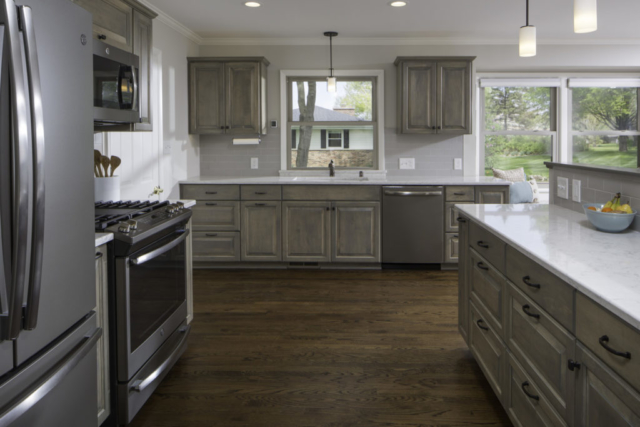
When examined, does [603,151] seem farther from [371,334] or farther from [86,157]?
[86,157]

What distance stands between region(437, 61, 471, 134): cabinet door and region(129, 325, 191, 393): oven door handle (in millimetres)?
3486

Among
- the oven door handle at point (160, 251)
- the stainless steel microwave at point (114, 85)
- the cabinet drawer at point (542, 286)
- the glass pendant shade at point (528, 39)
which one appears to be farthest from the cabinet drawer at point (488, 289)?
the stainless steel microwave at point (114, 85)

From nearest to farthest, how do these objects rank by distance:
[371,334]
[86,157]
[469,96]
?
[86,157] → [371,334] → [469,96]

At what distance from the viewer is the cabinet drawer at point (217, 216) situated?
5.02 meters

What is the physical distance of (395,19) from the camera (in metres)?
4.73

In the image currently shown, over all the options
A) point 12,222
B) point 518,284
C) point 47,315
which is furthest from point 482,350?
point 12,222

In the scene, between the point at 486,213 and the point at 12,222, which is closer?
the point at 12,222

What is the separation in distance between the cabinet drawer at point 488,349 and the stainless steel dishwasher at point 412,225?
2245 mm

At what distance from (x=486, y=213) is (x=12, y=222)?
215cm

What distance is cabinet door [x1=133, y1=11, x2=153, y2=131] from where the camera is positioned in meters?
2.96

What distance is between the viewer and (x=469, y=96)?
→ 205 inches

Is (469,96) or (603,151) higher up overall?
(469,96)

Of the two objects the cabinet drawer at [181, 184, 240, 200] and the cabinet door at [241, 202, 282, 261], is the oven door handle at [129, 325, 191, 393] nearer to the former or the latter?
the cabinet door at [241, 202, 282, 261]

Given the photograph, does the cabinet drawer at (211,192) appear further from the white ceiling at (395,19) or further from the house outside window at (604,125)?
the house outside window at (604,125)
